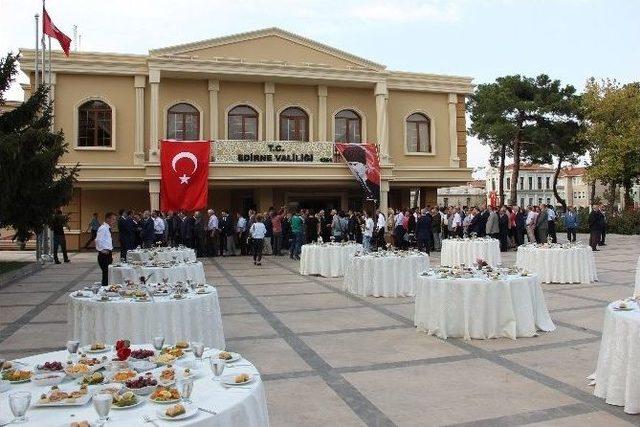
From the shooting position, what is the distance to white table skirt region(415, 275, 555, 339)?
27.0 ft

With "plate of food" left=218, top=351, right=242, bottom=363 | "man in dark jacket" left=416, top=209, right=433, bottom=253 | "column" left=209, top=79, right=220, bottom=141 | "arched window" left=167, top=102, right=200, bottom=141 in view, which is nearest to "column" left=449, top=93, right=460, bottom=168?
"man in dark jacket" left=416, top=209, right=433, bottom=253

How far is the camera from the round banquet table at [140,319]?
689cm

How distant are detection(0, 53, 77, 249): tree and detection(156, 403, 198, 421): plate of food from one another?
440 inches

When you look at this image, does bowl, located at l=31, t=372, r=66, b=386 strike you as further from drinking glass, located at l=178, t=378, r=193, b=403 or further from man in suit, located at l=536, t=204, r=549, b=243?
man in suit, located at l=536, t=204, r=549, b=243

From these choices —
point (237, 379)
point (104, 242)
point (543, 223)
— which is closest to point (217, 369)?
point (237, 379)

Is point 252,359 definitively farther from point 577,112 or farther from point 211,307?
point 577,112

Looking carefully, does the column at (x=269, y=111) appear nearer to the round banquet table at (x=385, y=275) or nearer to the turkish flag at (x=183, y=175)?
the turkish flag at (x=183, y=175)

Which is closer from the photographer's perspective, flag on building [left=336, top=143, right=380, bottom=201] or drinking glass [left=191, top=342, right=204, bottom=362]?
drinking glass [left=191, top=342, right=204, bottom=362]

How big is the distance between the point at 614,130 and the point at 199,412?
139 ft

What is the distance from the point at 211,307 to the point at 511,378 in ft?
12.0

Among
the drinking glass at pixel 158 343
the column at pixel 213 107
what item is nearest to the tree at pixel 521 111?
the column at pixel 213 107

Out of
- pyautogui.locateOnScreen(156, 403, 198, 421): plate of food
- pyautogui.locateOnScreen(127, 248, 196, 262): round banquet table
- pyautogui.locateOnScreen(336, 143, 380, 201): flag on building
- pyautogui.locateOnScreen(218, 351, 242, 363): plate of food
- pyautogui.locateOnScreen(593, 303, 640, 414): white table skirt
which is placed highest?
pyautogui.locateOnScreen(336, 143, 380, 201): flag on building

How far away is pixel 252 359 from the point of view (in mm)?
7387

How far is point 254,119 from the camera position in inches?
1039
